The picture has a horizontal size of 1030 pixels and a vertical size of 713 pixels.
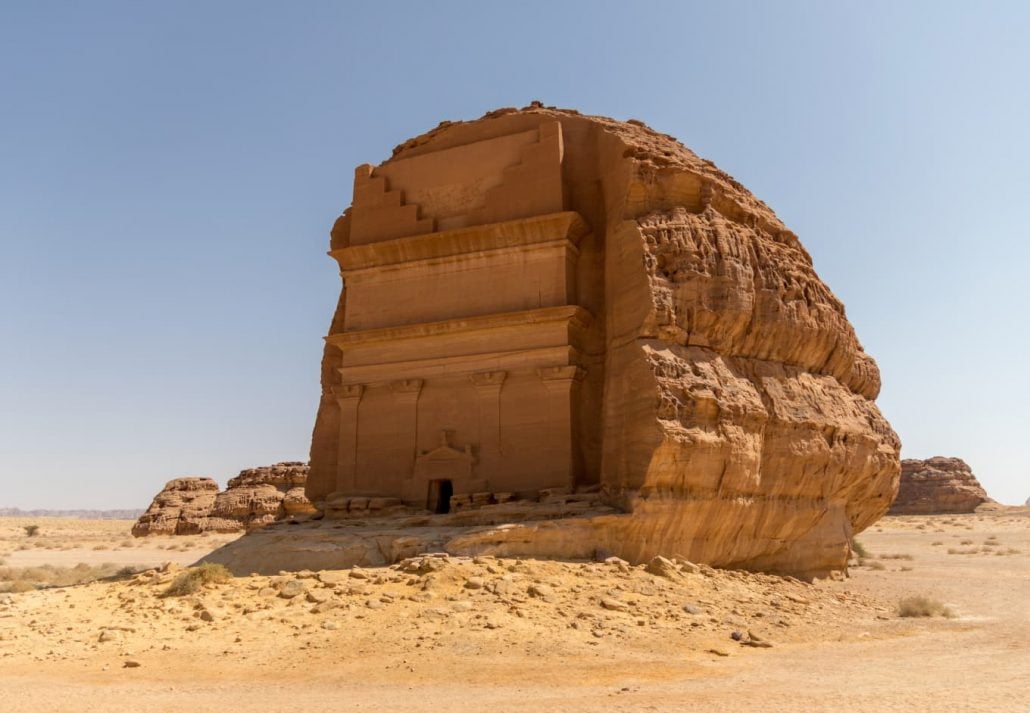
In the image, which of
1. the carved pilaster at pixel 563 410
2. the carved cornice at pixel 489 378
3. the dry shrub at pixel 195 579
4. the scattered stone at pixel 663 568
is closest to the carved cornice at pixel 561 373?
the carved pilaster at pixel 563 410

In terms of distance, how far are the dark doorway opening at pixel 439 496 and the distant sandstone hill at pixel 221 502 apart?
30508 millimetres

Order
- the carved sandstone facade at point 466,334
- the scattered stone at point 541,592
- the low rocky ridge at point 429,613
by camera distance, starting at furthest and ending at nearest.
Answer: the carved sandstone facade at point 466,334
the scattered stone at point 541,592
the low rocky ridge at point 429,613

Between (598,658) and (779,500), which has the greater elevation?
(779,500)

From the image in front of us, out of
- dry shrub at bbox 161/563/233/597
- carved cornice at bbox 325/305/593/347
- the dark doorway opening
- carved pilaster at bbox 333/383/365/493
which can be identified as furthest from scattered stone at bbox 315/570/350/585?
carved cornice at bbox 325/305/593/347

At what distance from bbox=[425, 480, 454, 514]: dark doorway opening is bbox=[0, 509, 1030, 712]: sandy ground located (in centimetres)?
427

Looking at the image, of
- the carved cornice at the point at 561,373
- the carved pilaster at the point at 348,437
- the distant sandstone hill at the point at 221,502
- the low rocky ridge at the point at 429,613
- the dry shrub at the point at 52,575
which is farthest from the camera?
the distant sandstone hill at the point at 221,502

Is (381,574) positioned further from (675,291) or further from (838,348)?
(838,348)

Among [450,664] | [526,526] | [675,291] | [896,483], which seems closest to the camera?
[450,664]

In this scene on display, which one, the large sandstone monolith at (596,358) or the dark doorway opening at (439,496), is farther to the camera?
the dark doorway opening at (439,496)

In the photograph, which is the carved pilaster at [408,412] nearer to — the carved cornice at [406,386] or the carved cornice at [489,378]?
the carved cornice at [406,386]

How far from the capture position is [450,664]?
374 inches

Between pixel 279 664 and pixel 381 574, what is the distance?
306 cm

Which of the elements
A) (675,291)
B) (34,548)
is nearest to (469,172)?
(675,291)

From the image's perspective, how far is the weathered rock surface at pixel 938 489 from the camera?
215ft
